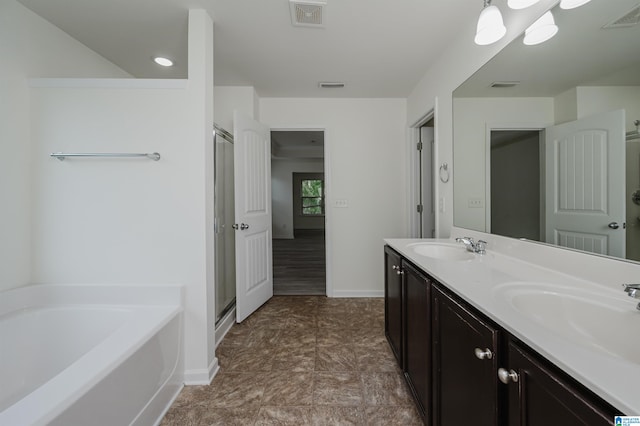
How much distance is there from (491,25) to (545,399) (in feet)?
5.29

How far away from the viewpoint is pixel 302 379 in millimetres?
1653

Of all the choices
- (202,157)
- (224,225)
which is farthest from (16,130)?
(224,225)

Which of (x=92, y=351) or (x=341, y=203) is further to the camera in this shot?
(x=341, y=203)

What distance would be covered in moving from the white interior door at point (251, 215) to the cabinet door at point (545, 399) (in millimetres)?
2162

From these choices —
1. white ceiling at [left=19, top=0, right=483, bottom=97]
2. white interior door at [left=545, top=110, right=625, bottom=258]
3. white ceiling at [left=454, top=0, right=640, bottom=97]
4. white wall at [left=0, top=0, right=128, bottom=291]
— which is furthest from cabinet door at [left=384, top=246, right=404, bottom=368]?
white wall at [left=0, top=0, right=128, bottom=291]

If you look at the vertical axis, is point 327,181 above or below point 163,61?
below

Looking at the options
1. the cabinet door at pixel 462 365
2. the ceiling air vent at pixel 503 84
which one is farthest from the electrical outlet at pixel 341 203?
the cabinet door at pixel 462 365

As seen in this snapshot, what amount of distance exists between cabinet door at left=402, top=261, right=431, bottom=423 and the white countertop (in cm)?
11

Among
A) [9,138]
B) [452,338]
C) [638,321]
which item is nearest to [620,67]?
[638,321]

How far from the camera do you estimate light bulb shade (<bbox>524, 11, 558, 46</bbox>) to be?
1.14m

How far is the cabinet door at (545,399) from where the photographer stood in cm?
47

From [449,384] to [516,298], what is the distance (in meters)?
0.42

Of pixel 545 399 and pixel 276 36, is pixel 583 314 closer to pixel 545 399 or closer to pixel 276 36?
pixel 545 399

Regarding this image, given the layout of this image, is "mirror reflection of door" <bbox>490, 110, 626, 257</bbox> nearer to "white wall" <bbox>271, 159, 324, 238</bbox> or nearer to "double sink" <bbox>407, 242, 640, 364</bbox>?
"double sink" <bbox>407, 242, 640, 364</bbox>
